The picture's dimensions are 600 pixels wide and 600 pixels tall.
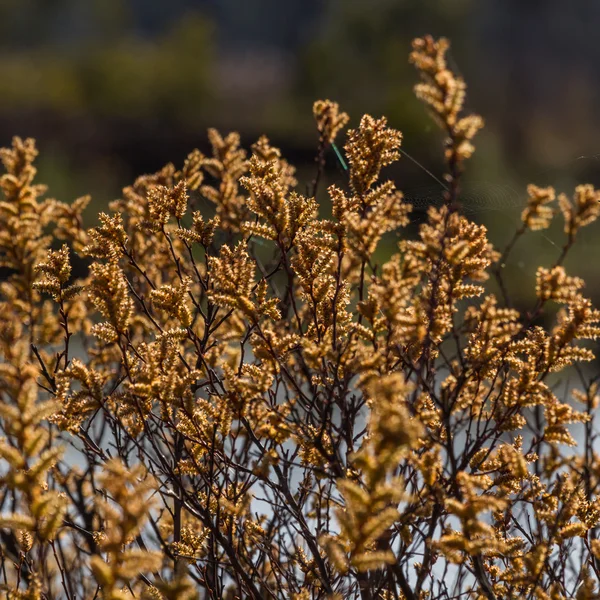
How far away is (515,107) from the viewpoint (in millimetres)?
18094

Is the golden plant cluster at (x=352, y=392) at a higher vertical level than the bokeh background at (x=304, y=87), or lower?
lower

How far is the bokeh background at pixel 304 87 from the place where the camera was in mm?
14641

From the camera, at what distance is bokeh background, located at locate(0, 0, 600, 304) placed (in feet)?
48.0

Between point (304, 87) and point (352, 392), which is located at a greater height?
point (304, 87)

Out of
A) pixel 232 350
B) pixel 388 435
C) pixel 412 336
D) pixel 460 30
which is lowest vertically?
pixel 388 435

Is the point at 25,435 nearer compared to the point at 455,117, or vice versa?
the point at 25,435

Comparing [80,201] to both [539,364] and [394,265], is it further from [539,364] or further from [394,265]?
[539,364]

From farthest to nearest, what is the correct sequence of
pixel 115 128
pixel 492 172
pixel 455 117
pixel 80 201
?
A: pixel 115 128
pixel 492 172
pixel 80 201
pixel 455 117

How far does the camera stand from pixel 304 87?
19344mm

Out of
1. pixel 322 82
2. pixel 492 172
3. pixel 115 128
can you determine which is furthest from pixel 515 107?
pixel 115 128

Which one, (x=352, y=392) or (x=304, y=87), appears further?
(x=304, y=87)

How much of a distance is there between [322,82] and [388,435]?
728 inches

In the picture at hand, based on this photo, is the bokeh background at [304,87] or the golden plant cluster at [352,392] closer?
the golden plant cluster at [352,392]

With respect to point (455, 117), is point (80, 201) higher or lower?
higher
